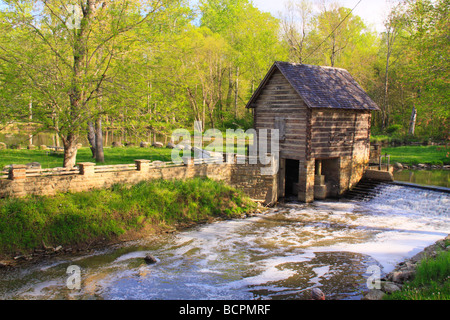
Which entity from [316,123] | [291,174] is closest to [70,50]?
[316,123]

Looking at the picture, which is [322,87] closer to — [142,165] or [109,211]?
[142,165]

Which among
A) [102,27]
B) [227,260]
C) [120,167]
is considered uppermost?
[102,27]

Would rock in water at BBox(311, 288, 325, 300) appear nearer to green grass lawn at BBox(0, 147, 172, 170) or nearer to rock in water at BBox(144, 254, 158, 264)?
rock in water at BBox(144, 254, 158, 264)

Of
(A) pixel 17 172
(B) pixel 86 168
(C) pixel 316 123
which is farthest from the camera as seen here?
(C) pixel 316 123

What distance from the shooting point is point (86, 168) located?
14391 millimetres

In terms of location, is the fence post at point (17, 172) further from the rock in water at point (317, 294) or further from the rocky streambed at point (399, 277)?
the rocky streambed at point (399, 277)

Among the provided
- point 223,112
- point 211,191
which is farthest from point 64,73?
point 223,112

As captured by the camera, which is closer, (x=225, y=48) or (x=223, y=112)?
(x=225, y=48)

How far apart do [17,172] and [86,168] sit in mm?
2401

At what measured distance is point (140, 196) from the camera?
15.3 m

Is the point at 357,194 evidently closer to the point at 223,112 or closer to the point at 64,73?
the point at 64,73

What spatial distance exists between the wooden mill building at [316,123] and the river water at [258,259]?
2804 millimetres
